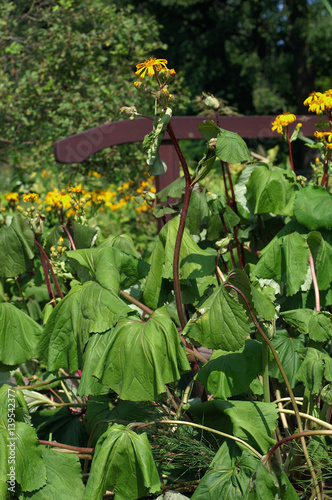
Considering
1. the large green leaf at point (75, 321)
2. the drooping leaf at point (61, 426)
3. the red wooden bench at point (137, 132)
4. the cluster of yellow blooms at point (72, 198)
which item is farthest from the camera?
the red wooden bench at point (137, 132)

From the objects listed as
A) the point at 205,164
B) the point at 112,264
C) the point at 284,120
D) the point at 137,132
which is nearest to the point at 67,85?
the point at 137,132

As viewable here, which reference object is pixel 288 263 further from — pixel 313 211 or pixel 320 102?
pixel 320 102

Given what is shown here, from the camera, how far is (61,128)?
253 inches

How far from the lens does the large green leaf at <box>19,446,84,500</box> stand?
1.44 m

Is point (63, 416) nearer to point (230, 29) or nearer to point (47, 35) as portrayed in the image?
point (47, 35)

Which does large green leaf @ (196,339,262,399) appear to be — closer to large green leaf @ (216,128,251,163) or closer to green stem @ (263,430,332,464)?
green stem @ (263,430,332,464)

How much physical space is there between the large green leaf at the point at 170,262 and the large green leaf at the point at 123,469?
0.48 meters

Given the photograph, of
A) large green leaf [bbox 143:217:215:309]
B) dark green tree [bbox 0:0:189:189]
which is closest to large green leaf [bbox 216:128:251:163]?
large green leaf [bbox 143:217:215:309]

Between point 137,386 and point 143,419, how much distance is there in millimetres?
350

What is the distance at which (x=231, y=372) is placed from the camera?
56.3 inches

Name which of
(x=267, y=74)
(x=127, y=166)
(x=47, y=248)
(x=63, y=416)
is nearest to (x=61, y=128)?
A: (x=127, y=166)

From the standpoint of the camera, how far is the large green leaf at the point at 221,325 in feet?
4.31

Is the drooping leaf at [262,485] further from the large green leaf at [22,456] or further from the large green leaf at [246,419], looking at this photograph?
the large green leaf at [22,456]

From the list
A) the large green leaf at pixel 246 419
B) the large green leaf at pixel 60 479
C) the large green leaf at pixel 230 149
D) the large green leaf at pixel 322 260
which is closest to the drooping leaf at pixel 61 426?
the large green leaf at pixel 60 479
